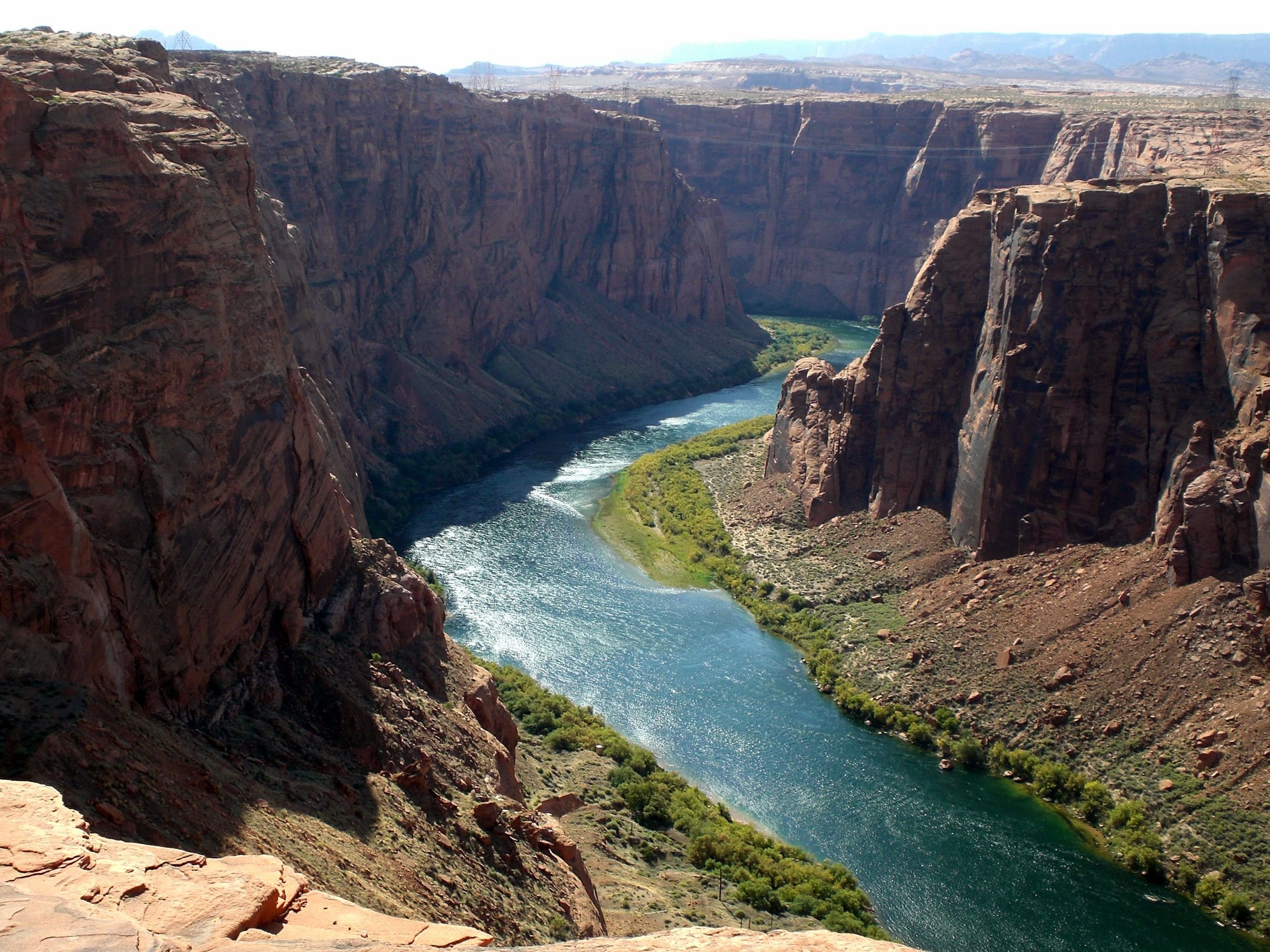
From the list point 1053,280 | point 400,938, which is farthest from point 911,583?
point 400,938

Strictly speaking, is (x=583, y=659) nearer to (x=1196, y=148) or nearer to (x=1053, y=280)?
(x=1053, y=280)

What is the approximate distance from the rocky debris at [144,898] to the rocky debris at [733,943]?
9.03 ft

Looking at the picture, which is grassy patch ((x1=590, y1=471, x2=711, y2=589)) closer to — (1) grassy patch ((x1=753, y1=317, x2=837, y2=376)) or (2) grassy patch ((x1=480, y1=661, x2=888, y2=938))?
(2) grassy patch ((x1=480, y1=661, x2=888, y2=938))

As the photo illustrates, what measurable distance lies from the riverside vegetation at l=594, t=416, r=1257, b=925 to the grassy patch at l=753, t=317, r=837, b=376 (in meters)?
33.4

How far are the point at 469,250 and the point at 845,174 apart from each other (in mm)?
78033

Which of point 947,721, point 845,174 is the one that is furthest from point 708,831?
point 845,174

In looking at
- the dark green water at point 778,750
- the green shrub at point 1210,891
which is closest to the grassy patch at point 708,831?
the dark green water at point 778,750

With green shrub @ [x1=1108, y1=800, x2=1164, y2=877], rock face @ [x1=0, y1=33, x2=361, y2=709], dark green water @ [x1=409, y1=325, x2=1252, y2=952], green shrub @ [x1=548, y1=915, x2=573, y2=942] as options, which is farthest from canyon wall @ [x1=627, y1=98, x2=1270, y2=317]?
green shrub @ [x1=548, y1=915, x2=573, y2=942]

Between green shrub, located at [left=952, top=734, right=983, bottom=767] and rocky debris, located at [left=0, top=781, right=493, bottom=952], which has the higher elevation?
rocky debris, located at [left=0, top=781, right=493, bottom=952]

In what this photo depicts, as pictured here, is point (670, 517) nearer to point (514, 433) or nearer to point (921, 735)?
point (514, 433)

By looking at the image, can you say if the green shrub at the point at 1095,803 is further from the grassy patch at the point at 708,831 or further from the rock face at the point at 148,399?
the rock face at the point at 148,399

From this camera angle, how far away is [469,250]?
11731 cm

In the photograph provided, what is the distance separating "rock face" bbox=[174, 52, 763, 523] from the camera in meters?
95.2

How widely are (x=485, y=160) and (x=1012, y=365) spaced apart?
69.8 metres
